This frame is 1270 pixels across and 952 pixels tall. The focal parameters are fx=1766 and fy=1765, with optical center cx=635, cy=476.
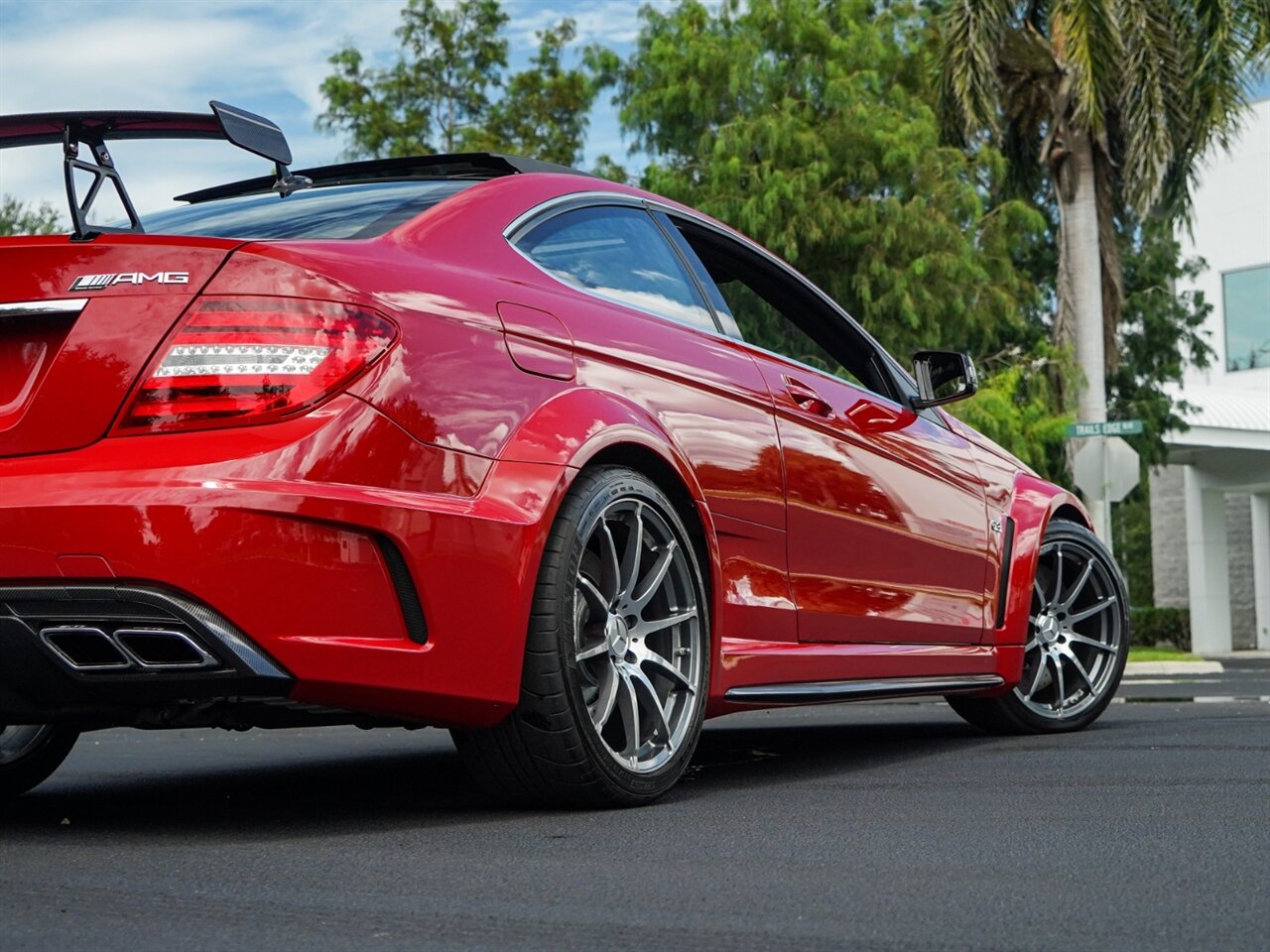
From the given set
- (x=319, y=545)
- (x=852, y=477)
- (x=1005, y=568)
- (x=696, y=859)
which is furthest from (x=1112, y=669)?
(x=319, y=545)

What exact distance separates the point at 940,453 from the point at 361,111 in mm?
28109

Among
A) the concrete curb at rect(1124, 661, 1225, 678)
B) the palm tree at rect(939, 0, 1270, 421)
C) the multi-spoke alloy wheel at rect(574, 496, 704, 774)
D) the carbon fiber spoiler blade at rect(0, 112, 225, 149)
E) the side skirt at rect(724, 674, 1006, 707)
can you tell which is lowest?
the concrete curb at rect(1124, 661, 1225, 678)

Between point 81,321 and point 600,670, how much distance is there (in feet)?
4.54

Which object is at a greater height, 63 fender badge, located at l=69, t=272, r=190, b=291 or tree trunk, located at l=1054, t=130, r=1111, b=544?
tree trunk, located at l=1054, t=130, r=1111, b=544

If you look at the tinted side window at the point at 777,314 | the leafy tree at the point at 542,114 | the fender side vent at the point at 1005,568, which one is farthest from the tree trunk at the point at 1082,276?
the tinted side window at the point at 777,314

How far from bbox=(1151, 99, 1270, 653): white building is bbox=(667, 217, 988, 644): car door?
22677 mm

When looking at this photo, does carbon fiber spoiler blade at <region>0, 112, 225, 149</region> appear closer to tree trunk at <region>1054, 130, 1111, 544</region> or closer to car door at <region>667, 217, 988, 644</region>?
car door at <region>667, 217, 988, 644</region>

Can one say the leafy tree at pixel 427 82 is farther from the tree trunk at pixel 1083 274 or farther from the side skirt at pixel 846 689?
the side skirt at pixel 846 689

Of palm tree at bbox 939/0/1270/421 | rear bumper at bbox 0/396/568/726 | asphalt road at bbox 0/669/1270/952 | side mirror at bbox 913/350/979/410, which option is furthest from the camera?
palm tree at bbox 939/0/1270/421

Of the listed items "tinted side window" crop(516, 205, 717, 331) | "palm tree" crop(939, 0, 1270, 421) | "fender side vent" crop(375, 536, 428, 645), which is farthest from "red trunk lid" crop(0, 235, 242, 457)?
"palm tree" crop(939, 0, 1270, 421)

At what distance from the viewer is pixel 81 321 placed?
3525mm

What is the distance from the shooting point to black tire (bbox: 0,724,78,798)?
4.88 m

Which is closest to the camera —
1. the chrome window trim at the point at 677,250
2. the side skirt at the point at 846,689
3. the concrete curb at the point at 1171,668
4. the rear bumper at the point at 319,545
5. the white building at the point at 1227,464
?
the rear bumper at the point at 319,545

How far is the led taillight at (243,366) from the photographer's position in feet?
11.3
